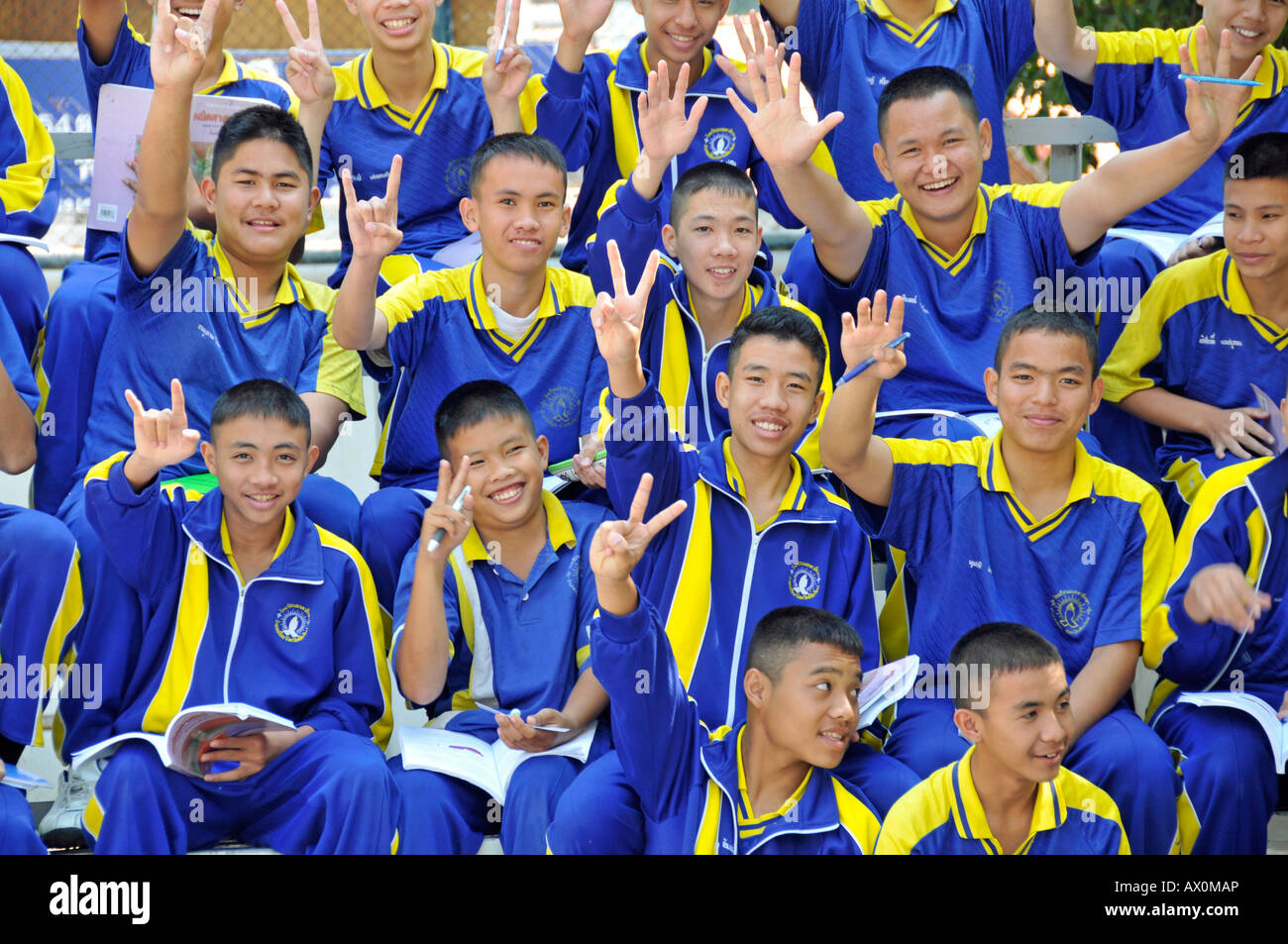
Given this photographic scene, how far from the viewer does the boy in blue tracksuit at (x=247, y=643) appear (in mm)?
2531

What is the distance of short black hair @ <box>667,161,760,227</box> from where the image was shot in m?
3.16

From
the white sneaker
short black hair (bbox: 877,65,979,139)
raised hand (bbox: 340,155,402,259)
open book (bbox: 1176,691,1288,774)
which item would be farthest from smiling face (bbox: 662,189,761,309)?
the white sneaker

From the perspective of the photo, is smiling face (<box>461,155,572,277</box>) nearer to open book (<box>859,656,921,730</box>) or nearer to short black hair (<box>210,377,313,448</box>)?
short black hair (<box>210,377,313,448</box>)

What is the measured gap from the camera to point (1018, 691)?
244cm

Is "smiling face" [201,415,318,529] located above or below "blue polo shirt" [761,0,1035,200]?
below

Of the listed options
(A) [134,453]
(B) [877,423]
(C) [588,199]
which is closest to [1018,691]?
(B) [877,423]

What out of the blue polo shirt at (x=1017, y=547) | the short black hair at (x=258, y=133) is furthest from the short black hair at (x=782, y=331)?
the short black hair at (x=258, y=133)

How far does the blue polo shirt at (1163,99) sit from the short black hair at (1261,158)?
43 centimetres

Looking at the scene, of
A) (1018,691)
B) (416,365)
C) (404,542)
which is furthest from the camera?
(416,365)

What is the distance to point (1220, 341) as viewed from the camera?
3158 millimetres

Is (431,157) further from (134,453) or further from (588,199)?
(134,453)

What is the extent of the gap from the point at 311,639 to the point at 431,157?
147cm

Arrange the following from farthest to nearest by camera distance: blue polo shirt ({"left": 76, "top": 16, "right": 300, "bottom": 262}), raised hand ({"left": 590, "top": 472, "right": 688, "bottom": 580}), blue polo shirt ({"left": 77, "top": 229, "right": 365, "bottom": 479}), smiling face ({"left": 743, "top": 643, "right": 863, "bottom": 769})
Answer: blue polo shirt ({"left": 76, "top": 16, "right": 300, "bottom": 262}) < blue polo shirt ({"left": 77, "top": 229, "right": 365, "bottom": 479}) < smiling face ({"left": 743, "top": 643, "right": 863, "bottom": 769}) < raised hand ({"left": 590, "top": 472, "right": 688, "bottom": 580})

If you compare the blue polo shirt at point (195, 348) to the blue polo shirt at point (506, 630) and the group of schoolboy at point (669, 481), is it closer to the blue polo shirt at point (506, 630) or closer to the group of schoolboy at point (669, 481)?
the group of schoolboy at point (669, 481)
